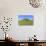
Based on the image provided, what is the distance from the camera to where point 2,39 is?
3.96 meters

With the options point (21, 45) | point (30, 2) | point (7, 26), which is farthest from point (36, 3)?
point (21, 45)

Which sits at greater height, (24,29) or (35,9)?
(35,9)

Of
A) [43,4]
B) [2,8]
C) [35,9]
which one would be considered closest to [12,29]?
[2,8]

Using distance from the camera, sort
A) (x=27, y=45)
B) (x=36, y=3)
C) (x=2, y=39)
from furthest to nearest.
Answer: (x=36, y=3), (x=2, y=39), (x=27, y=45)

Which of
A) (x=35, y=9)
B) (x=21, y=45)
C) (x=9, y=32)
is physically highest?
(x=35, y=9)

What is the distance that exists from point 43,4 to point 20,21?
0.99 metres

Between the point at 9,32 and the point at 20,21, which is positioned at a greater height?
the point at 20,21

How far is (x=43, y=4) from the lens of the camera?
420 cm

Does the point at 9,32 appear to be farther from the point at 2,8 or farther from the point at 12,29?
the point at 2,8

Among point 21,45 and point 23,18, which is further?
point 23,18

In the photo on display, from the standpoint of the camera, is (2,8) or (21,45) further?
(2,8)

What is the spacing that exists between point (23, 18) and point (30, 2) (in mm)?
605

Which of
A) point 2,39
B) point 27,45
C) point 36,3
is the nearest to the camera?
point 27,45

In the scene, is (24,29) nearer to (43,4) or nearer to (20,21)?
(20,21)
